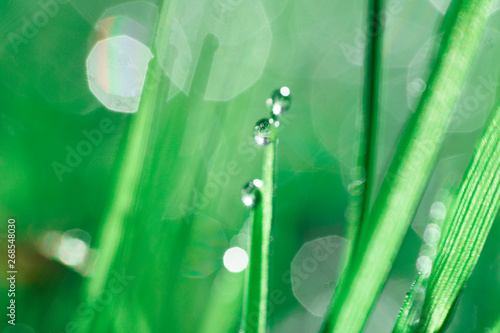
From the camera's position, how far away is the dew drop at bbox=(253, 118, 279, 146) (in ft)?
1.14

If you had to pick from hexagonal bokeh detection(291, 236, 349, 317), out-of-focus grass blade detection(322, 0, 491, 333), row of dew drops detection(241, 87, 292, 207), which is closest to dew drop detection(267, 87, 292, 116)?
Answer: row of dew drops detection(241, 87, 292, 207)

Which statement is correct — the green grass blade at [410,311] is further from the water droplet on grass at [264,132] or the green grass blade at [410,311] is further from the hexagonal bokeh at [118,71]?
the hexagonal bokeh at [118,71]

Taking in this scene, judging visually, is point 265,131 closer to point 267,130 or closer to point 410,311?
point 267,130

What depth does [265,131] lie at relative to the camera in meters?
0.36

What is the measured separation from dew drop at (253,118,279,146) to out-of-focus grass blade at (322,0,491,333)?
111 mm

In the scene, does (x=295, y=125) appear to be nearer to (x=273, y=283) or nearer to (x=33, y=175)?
(x=273, y=283)

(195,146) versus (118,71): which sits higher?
(118,71)

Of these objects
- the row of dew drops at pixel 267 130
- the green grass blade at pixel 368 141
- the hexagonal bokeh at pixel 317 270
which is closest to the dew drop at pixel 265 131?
the row of dew drops at pixel 267 130

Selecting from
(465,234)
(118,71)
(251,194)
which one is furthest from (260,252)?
(118,71)

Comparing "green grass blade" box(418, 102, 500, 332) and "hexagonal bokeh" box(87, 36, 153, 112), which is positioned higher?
"hexagonal bokeh" box(87, 36, 153, 112)

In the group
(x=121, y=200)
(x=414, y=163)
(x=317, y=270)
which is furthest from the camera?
(x=317, y=270)

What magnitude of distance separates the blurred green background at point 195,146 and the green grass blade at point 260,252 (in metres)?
0.13

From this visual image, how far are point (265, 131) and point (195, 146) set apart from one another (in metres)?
0.17

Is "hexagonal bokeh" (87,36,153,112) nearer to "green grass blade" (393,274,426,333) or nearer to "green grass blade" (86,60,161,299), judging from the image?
"green grass blade" (86,60,161,299)
